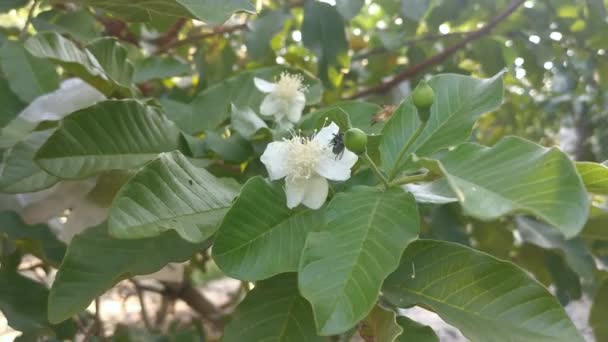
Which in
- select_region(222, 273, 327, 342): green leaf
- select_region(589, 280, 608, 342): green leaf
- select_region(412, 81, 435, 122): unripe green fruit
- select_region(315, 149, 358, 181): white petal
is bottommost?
select_region(589, 280, 608, 342): green leaf

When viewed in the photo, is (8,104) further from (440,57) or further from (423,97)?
(440,57)

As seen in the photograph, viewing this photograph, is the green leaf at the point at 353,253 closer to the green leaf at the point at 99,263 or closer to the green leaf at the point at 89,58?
the green leaf at the point at 99,263

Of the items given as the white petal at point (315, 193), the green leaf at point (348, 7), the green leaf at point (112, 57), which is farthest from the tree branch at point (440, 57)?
the white petal at point (315, 193)

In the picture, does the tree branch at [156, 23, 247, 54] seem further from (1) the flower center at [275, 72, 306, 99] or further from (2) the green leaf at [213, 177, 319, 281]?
(2) the green leaf at [213, 177, 319, 281]

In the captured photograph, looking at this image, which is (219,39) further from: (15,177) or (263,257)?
(263,257)

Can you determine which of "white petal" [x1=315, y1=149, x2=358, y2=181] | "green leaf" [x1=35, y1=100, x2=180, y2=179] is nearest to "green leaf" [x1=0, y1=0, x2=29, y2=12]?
"green leaf" [x1=35, y1=100, x2=180, y2=179]

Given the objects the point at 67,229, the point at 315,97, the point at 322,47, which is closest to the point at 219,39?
the point at 322,47
